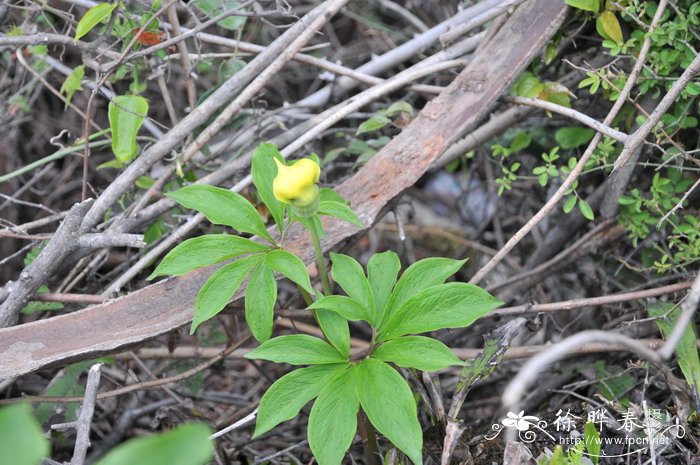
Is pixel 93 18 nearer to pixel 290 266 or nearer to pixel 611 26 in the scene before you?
pixel 290 266

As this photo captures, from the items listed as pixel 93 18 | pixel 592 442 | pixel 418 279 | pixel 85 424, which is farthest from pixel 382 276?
pixel 93 18

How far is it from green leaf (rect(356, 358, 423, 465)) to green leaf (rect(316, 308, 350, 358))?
0.23 ft

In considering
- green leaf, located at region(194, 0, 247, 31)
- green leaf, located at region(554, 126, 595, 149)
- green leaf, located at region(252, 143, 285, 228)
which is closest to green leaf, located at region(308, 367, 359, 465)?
green leaf, located at region(252, 143, 285, 228)

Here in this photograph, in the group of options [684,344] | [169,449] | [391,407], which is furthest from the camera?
[684,344]

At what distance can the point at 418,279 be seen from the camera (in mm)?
1153

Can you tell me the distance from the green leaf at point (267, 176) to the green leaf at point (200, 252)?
0.09m

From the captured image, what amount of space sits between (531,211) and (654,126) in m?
0.85

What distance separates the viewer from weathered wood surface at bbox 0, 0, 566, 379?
4.10 ft

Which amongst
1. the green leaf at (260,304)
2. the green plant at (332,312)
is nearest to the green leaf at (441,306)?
the green plant at (332,312)

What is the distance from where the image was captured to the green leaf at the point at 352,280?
112 centimetres

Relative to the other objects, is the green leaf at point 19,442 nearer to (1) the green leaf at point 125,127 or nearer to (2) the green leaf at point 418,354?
(2) the green leaf at point 418,354

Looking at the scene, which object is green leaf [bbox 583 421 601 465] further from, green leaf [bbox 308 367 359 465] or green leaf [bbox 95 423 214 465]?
green leaf [bbox 95 423 214 465]

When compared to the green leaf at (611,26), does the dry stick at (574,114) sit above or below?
below

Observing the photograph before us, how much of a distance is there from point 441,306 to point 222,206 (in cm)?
42
